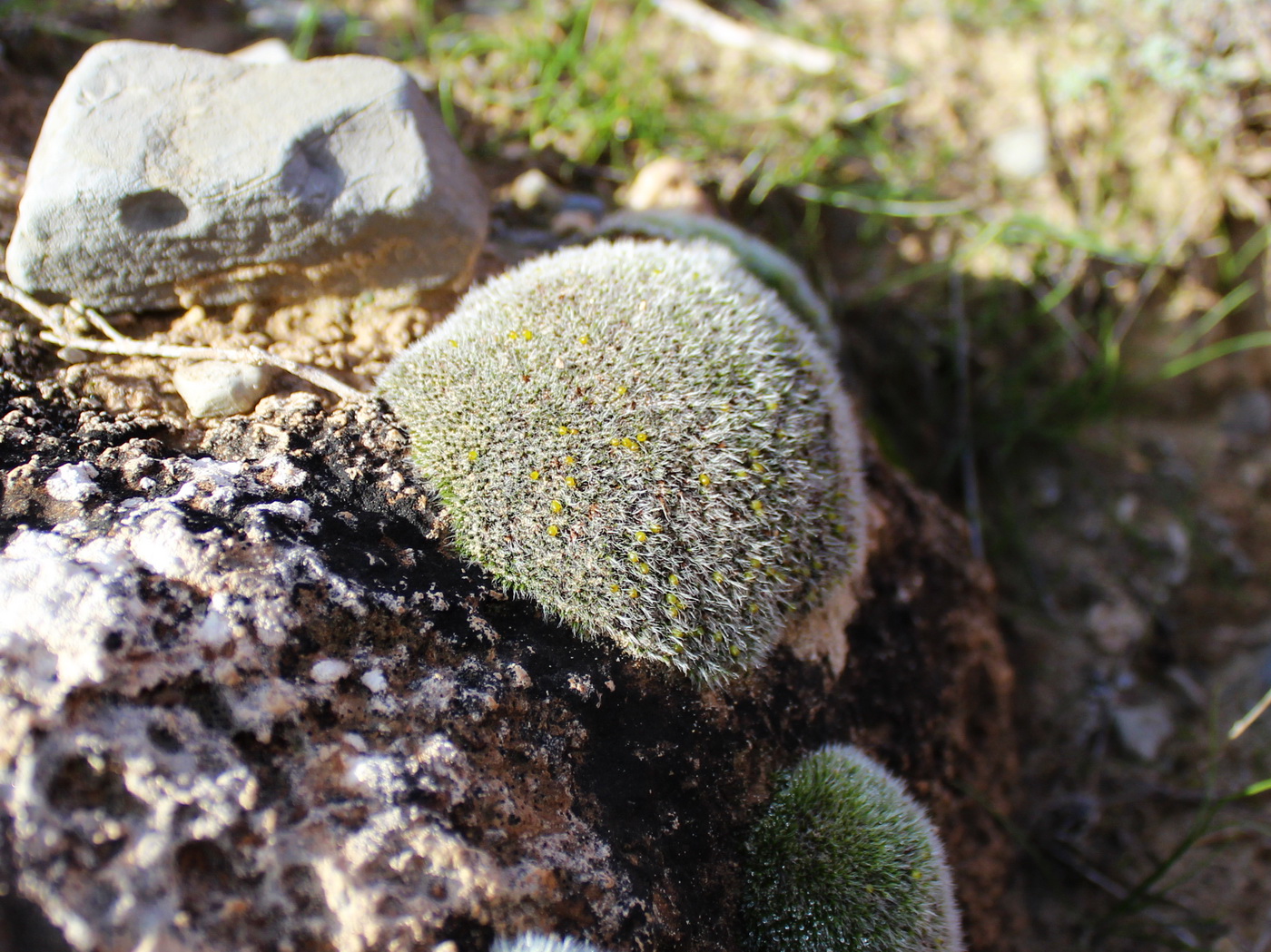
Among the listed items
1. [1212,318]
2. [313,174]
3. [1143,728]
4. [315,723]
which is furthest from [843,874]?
[1212,318]

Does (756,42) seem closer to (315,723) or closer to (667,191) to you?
(667,191)

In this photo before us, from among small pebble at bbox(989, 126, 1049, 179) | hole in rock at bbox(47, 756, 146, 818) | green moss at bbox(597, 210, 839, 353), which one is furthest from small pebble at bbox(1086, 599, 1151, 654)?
hole in rock at bbox(47, 756, 146, 818)

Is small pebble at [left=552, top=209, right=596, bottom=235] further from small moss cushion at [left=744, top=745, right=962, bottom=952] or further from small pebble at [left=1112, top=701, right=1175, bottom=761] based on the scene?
small pebble at [left=1112, top=701, right=1175, bottom=761]

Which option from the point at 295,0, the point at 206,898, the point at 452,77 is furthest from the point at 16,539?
the point at 295,0

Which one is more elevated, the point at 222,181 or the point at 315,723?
the point at 222,181

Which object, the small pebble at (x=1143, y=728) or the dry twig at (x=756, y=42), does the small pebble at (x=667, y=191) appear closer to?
the dry twig at (x=756, y=42)

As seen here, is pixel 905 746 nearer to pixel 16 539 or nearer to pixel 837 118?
pixel 16 539
